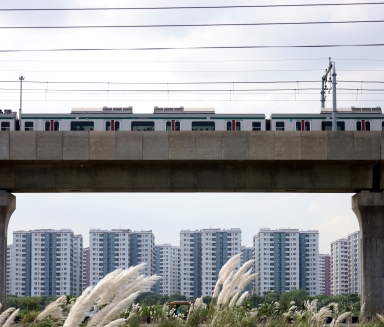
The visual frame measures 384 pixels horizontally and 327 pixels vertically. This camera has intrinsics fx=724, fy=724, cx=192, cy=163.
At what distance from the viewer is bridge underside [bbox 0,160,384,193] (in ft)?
76.7

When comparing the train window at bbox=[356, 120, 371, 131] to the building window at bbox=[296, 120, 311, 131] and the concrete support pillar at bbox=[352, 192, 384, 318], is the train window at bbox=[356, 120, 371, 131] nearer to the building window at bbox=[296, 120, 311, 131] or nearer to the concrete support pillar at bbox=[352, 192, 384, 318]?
the building window at bbox=[296, 120, 311, 131]

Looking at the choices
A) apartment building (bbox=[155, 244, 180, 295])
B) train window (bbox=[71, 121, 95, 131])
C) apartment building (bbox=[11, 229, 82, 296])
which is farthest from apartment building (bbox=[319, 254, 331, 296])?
train window (bbox=[71, 121, 95, 131])

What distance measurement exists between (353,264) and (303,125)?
102 metres

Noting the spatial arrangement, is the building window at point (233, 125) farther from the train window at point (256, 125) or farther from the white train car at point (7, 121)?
the white train car at point (7, 121)

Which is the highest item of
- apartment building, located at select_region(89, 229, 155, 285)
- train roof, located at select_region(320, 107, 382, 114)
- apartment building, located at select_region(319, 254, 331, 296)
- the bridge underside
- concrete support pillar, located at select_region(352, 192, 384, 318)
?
train roof, located at select_region(320, 107, 382, 114)

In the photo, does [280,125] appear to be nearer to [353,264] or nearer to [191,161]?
[191,161]

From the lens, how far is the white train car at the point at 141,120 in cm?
3288

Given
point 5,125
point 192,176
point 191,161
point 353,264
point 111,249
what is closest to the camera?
point 191,161

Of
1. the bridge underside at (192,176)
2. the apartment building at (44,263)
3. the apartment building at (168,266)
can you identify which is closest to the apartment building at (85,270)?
the apartment building at (44,263)

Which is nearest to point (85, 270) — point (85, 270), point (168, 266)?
point (85, 270)

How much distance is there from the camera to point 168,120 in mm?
32906

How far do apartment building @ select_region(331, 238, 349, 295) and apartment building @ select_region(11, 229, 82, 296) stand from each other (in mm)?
50582

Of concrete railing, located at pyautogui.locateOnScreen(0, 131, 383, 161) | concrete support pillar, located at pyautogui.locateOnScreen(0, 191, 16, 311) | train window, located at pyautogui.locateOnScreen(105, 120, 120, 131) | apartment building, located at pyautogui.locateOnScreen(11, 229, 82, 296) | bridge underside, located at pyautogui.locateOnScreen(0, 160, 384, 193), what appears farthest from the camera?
apartment building, located at pyautogui.locateOnScreen(11, 229, 82, 296)

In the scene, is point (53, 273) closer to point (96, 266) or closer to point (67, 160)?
point (96, 266)
